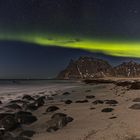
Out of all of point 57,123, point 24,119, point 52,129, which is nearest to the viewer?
point 52,129

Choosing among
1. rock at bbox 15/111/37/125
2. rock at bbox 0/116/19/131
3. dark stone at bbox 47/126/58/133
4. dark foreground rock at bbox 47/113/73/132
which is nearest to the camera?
dark stone at bbox 47/126/58/133

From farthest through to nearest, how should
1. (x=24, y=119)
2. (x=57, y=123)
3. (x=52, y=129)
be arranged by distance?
(x=24, y=119), (x=57, y=123), (x=52, y=129)

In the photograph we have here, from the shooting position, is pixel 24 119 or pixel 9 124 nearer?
pixel 9 124

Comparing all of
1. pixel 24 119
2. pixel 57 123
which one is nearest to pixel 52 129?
pixel 57 123

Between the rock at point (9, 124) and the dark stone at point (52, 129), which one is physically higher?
the rock at point (9, 124)

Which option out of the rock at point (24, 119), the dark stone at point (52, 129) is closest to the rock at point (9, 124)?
the rock at point (24, 119)

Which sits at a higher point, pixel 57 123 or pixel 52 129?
pixel 57 123

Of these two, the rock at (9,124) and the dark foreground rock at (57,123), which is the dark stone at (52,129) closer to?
the dark foreground rock at (57,123)

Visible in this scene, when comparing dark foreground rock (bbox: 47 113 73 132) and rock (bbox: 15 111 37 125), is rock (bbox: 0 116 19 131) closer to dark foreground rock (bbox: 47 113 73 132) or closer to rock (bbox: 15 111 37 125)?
rock (bbox: 15 111 37 125)

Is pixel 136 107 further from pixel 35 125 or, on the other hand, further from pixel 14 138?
pixel 14 138

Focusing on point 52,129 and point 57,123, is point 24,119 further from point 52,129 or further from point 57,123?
point 52,129

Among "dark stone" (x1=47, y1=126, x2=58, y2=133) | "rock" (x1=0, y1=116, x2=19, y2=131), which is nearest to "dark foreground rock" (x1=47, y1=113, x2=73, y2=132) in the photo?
"dark stone" (x1=47, y1=126, x2=58, y2=133)

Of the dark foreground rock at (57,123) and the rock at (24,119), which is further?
the rock at (24,119)

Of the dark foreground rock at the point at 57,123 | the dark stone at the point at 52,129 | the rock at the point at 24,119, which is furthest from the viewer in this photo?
the rock at the point at 24,119
